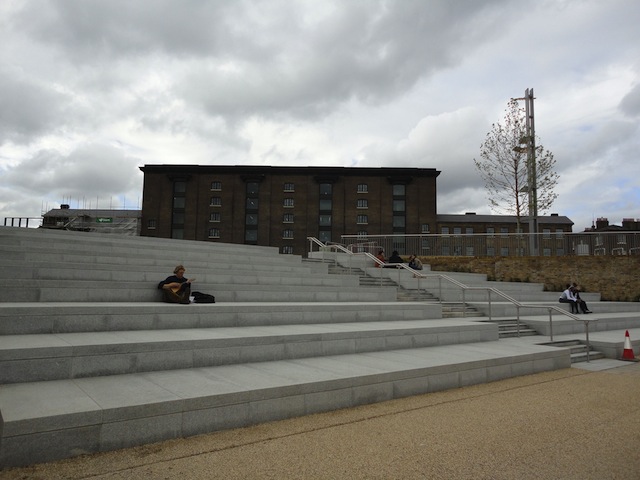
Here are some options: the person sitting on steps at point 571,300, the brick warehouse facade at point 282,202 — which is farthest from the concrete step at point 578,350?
the brick warehouse facade at point 282,202

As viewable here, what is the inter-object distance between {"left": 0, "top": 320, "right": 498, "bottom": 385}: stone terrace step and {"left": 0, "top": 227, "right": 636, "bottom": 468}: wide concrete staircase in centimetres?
2

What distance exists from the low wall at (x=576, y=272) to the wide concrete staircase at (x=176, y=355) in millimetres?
11127

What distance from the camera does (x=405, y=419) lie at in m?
5.45

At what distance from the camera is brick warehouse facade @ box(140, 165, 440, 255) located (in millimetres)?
70812

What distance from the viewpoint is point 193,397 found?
4695mm

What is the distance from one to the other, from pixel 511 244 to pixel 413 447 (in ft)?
66.6

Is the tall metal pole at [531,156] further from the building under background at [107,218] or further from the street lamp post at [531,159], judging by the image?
the building under background at [107,218]

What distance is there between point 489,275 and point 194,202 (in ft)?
190

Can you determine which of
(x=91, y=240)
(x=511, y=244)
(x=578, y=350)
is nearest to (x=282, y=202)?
(x=511, y=244)

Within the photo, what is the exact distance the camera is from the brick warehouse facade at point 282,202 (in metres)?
70.8

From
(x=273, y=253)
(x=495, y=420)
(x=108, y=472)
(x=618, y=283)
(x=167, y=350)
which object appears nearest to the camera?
(x=108, y=472)

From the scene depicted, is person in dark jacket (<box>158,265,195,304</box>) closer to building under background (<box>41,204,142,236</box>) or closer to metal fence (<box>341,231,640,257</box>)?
metal fence (<box>341,231,640,257</box>)

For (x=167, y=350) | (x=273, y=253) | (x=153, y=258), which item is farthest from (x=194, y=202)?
(x=167, y=350)

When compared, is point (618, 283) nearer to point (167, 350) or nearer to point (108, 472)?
point (167, 350)
